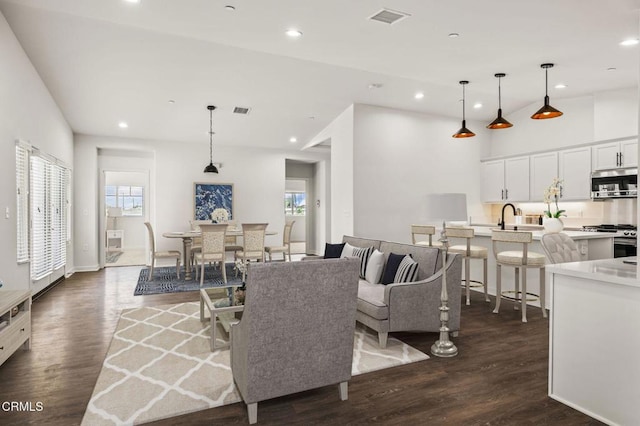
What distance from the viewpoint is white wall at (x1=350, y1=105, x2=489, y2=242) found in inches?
250

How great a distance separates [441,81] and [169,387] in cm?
516

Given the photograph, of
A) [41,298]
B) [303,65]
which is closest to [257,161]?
[303,65]

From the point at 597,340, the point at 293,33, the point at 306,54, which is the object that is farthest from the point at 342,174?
the point at 597,340

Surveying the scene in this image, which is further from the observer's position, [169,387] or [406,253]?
[406,253]

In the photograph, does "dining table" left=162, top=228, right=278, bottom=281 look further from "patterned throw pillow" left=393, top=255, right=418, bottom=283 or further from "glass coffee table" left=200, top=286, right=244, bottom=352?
"patterned throw pillow" left=393, top=255, right=418, bottom=283

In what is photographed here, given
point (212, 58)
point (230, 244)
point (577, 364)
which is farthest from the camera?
point (230, 244)

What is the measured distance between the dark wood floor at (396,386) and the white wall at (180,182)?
13.9 ft

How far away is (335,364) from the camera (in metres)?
2.33

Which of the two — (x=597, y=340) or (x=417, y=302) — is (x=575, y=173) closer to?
(x=417, y=302)

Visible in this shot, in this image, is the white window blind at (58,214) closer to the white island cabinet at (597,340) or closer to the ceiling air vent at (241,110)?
the ceiling air vent at (241,110)

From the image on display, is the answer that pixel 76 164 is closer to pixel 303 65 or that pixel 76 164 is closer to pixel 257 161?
pixel 257 161

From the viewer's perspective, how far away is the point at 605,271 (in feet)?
7.47

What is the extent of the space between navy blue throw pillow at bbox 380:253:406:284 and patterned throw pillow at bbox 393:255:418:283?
101 millimetres

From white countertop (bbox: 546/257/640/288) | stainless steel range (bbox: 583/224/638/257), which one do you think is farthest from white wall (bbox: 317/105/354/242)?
white countertop (bbox: 546/257/640/288)
